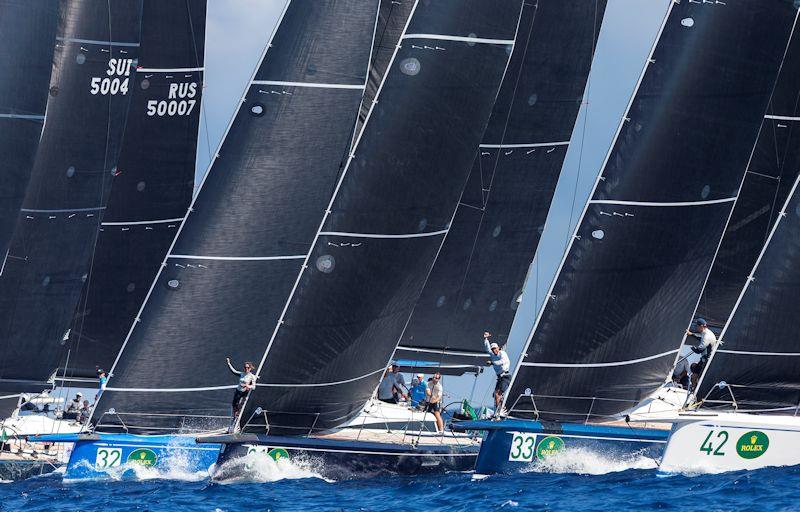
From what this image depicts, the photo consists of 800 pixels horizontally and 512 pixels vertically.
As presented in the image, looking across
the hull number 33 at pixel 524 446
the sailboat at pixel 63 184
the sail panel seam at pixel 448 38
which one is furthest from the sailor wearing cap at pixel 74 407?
the sail panel seam at pixel 448 38

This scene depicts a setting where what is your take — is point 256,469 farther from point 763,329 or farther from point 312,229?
point 763,329

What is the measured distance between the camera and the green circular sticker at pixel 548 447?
85.8 feet

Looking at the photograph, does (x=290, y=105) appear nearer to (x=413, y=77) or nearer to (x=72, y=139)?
(x=413, y=77)

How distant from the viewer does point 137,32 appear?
29891 mm

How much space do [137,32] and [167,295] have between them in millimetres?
5856

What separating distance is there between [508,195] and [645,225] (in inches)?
209

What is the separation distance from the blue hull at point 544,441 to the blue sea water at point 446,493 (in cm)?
25

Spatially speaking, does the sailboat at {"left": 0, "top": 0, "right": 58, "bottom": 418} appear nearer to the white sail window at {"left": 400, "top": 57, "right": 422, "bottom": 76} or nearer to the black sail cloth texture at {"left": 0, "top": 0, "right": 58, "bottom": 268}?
the black sail cloth texture at {"left": 0, "top": 0, "right": 58, "bottom": 268}

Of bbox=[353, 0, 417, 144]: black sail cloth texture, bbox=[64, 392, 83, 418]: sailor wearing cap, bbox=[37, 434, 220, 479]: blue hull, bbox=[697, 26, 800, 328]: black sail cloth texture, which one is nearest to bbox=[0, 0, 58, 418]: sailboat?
bbox=[37, 434, 220, 479]: blue hull

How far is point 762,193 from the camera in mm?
30656

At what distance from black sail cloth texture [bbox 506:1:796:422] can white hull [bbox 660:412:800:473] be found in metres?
1.71

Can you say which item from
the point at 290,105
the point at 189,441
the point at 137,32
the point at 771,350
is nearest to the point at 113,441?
the point at 189,441

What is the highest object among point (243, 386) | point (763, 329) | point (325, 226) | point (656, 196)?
point (656, 196)

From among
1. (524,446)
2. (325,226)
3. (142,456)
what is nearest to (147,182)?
(325,226)
